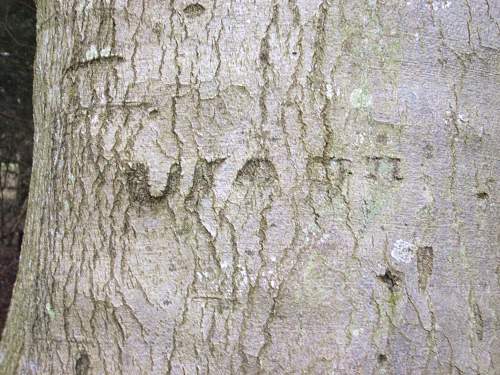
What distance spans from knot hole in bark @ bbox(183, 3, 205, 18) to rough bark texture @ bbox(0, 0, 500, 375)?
17 mm

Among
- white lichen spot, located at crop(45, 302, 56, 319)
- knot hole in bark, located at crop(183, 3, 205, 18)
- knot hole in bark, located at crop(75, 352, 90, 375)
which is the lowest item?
knot hole in bark, located at crop(75, 352, 90, 375)

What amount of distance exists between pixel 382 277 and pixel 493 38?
56 centimetres

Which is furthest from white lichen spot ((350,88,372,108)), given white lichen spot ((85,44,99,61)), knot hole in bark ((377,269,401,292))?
white lichen spot ((85,44,99,61))

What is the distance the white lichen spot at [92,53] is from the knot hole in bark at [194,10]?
22cm

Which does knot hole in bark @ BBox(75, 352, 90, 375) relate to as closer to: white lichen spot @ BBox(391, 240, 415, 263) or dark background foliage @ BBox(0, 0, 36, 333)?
white lichen spot @ BBox(391, 240, 415, 263)

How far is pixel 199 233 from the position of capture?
1077mm

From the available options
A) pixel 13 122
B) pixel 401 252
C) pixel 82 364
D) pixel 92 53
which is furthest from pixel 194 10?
pixel 13 122

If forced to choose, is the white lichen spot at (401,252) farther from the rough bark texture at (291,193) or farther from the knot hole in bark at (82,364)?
the knot hole in bark at (82,364)

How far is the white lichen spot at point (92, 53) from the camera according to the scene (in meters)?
1.18

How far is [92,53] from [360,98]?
22.5 inches

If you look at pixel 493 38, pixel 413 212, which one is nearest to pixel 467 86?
pixel 493 38

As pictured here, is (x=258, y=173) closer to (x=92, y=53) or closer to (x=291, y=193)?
(x=291, y=193)

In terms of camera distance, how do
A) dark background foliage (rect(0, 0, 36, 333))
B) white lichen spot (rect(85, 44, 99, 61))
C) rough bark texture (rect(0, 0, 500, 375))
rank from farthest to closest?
dark background foliage (rect(0, 0, 36, 333)) → white lichen spot (rect(85, 44, 99, 61)) → rough bark texture (rect(0, 0, 500, 375))

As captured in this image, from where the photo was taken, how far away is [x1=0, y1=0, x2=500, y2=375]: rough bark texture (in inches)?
41.5
